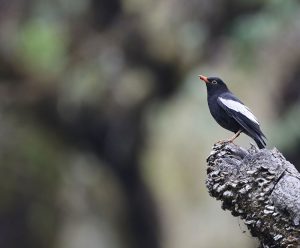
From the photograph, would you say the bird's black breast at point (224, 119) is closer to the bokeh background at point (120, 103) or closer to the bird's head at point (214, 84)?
the bird's head at point (214, 84)

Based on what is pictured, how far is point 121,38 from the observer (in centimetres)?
1218

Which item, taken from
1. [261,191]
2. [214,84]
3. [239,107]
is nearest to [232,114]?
[239,107]

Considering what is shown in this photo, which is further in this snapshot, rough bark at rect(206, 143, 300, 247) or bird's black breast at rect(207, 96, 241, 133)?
bird's black breast at rect(207, 96, 241, 133)

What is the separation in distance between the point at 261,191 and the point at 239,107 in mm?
1291

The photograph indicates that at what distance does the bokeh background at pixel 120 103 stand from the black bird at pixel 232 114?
5.56 m

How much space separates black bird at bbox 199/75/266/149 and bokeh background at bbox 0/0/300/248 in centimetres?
556

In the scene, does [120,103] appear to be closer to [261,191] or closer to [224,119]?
[224,119]

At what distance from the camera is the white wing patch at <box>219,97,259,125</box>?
4812 millimetres

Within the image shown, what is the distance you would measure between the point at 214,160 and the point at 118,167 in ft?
28.4

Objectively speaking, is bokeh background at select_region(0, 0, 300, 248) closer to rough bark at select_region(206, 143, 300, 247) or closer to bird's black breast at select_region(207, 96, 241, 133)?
bird's black breast at select_region(207, 96, 241, 133)

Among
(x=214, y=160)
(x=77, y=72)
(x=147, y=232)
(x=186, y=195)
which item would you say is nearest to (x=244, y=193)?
(x=214, y=160)

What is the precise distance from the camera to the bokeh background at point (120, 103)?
433 inches

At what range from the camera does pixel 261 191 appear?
3623 millimetres

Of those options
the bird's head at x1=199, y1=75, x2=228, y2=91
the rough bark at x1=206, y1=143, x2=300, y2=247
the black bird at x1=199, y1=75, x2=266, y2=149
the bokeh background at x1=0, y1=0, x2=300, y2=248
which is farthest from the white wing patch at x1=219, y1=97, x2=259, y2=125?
the bokeh background at x1=0, y1=0, x2=300, y2=248
